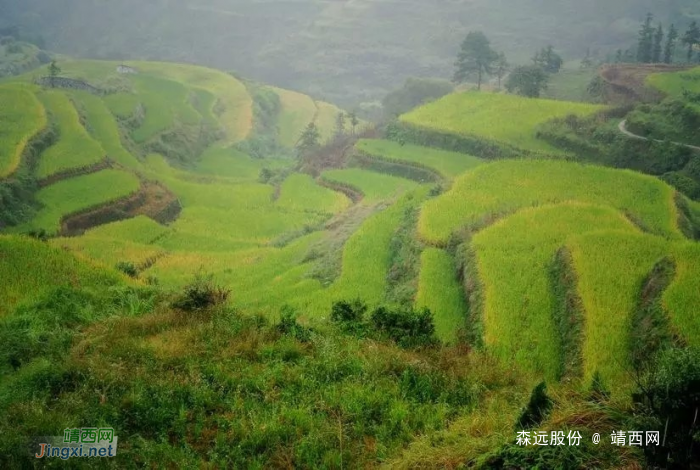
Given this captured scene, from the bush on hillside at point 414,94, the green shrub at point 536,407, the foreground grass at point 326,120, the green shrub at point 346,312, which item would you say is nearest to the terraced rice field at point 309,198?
the green shrub at point 346,312

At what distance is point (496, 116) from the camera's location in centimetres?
2673

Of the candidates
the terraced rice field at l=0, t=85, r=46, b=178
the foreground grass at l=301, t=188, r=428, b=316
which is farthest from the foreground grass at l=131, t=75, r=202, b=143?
the foreground grass at l=301, t=188, r=428, b=316

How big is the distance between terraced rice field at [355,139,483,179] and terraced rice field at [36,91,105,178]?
37.6 feet

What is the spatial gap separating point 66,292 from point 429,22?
8680 cm

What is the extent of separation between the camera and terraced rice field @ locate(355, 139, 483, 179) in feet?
73.8

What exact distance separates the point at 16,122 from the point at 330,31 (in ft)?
218

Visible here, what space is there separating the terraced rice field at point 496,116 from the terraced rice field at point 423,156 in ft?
4.09

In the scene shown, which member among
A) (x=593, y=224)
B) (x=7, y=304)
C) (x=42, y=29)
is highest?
(x=42, y=29)

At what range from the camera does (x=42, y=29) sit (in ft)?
277

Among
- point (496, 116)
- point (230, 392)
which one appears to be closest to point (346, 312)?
point (230, 392)

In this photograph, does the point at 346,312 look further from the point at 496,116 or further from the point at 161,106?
the point at 161,106

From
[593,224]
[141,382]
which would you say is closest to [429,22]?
[593,224]

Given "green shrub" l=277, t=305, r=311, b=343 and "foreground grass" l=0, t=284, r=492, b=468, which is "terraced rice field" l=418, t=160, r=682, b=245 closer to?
"green shrub" l=277, t=305, r=311, b=343

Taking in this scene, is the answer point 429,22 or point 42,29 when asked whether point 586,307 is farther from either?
point 42,29
